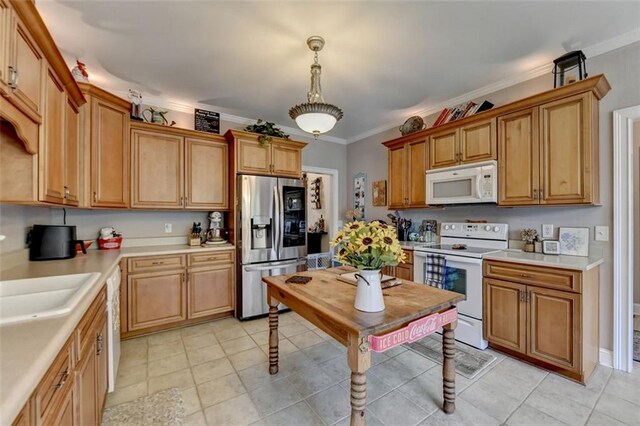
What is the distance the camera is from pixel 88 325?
1.32m

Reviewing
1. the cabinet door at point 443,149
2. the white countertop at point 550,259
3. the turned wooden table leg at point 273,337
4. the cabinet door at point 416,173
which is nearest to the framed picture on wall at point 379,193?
the cabinet door at point 416,173

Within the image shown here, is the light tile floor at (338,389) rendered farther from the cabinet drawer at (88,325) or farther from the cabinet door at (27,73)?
the cabinet door at (27,73)

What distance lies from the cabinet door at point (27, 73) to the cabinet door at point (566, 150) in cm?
351

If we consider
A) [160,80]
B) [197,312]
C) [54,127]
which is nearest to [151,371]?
[197,312]

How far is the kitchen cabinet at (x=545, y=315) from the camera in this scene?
2039mm

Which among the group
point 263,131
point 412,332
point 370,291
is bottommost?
point 412,332

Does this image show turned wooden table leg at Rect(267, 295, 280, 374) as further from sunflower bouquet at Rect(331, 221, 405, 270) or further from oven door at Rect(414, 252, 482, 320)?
oven door at Rect(414, 252, 482, 320)

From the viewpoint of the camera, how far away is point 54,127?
1787 mm

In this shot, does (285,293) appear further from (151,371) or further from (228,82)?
(228,82)

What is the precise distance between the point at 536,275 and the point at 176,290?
3447mm

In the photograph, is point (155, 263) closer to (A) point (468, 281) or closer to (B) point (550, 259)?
(A) point (468, 281)

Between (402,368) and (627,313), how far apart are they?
1826 millimetres

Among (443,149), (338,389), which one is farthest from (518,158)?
(338,389)

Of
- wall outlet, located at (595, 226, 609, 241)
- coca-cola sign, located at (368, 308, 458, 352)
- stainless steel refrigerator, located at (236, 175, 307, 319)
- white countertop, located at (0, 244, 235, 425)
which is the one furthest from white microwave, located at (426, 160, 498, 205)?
white countertop, located at (0, 244, 235, 425)
